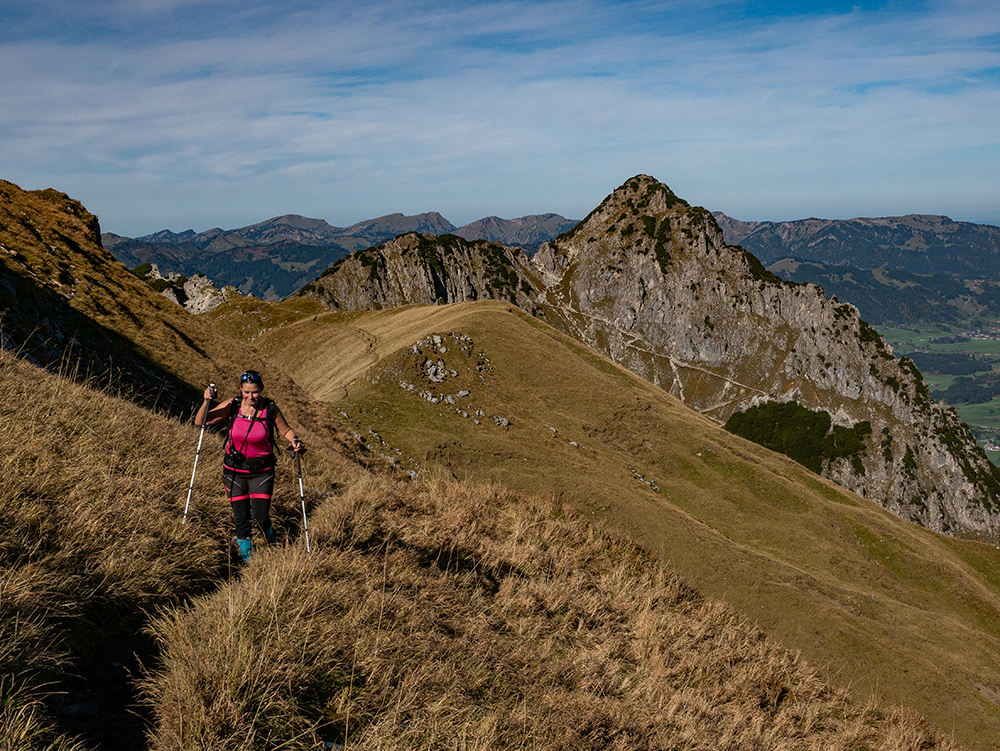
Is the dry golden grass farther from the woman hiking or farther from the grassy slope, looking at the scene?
the grassy slope

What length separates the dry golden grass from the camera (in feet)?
15.7

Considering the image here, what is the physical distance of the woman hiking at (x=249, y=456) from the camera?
7.96m

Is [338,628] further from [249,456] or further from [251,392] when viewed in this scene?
[251,392]

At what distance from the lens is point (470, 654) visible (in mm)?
6613

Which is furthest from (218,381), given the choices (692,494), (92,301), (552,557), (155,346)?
(692,494)

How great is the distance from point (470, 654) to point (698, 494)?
4672 cm

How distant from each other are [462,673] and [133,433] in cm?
696

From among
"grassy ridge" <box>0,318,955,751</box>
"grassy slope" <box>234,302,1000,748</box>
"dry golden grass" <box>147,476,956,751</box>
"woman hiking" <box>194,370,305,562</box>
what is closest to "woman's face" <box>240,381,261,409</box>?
"woman hiking" <box>194,370,305,562</box>

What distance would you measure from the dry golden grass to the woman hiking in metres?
0.96

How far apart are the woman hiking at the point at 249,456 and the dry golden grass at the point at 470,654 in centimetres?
96

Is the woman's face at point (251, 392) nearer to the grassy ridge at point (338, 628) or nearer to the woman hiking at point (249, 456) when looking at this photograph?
the woman hiking at point (249, 456)

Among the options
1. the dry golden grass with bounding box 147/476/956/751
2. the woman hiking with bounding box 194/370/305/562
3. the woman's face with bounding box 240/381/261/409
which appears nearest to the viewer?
the dry golden grass with bounding box 147/476/956/751

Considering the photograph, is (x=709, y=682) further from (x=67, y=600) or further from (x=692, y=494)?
(x=692, y=494)

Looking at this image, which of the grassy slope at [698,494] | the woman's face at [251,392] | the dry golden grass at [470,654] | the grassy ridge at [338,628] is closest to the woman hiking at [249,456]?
the woman's face at [251,392]
